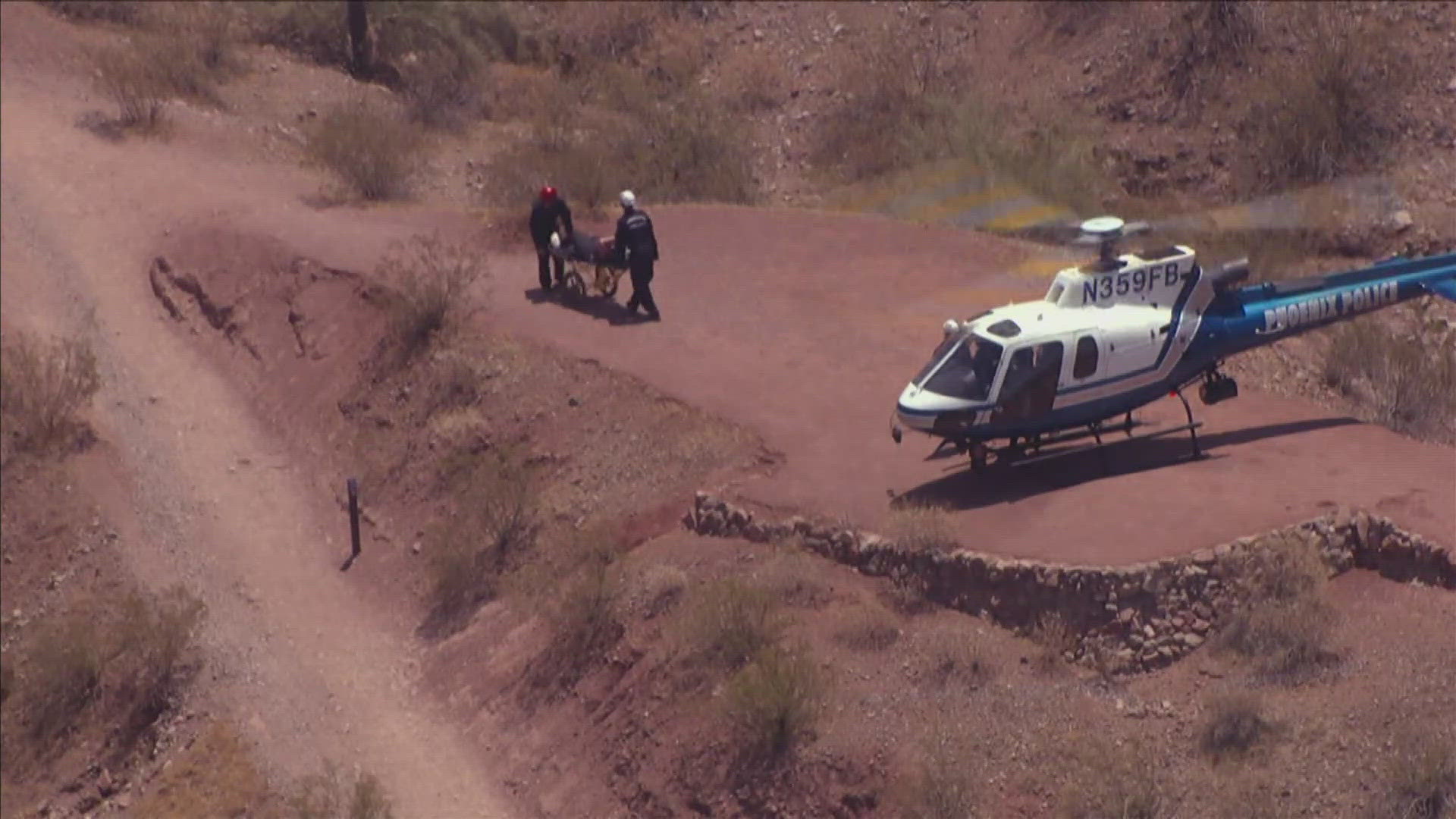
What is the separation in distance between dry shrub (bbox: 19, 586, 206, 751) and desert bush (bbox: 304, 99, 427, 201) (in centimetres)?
961

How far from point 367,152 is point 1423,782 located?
62.5 ft

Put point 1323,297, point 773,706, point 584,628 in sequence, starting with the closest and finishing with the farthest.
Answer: point 773,706 < point 584,628 < point 1323,297

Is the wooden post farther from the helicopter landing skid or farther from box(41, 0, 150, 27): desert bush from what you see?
box(41, 0, 150, 27): desert bush

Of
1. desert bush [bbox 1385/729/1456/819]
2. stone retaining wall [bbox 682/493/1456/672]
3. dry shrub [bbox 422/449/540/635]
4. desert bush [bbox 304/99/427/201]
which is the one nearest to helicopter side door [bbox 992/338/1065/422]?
stone retaining wall [bbox 682/493/1456/672]

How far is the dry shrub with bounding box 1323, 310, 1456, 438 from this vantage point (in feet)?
71.3

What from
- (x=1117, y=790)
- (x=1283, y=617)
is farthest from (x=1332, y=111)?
(x=1117, y=790)

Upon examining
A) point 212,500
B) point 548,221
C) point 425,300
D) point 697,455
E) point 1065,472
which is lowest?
point 212,500

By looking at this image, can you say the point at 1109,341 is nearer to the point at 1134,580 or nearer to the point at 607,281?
the point at 1134,580

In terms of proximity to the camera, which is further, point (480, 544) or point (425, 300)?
point (425, 300)

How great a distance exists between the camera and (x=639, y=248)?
23641mm

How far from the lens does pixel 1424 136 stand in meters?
30.2

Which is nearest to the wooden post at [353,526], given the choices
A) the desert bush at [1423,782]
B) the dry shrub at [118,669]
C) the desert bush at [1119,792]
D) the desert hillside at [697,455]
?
the desert hillside at [697,455]

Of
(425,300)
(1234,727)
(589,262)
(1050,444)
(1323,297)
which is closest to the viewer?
(1234,727)

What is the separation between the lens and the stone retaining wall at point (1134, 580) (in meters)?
16.9
